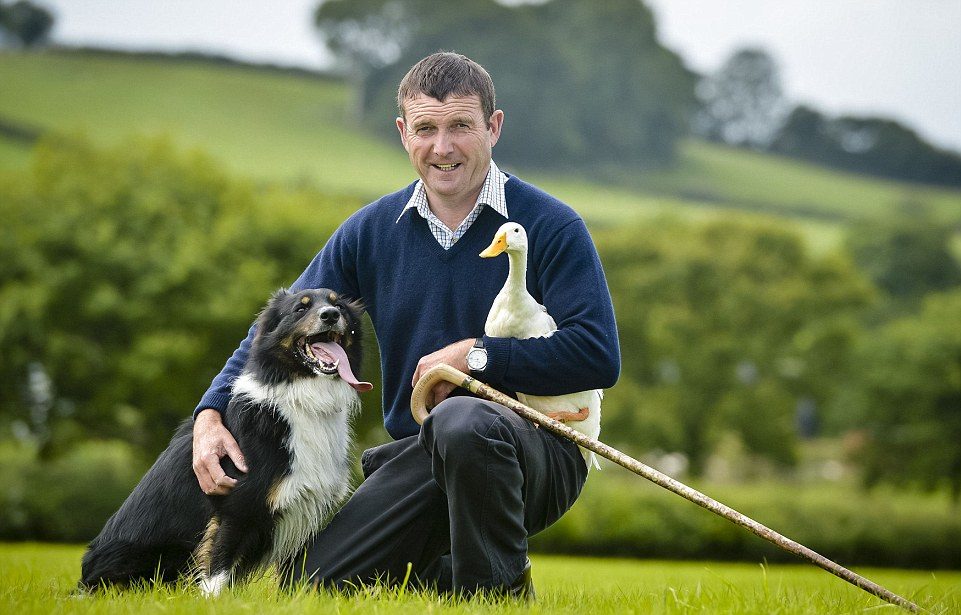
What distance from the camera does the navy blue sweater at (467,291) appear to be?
457cm

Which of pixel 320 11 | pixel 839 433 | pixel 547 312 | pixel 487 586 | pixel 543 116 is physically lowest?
pixel 839 433

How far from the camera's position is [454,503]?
4383 mm

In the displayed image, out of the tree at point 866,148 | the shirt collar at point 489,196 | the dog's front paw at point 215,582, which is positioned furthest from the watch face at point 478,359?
the tree at point 866,148

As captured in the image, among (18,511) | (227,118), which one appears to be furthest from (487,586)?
(227,118)

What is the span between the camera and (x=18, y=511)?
66.9ft

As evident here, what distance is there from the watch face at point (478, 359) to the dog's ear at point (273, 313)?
2.96 feet

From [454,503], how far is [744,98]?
82457 millimetres

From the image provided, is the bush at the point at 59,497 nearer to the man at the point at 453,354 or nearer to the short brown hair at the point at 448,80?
the man at the point at 453,354

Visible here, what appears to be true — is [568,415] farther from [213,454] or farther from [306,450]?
[213,454]

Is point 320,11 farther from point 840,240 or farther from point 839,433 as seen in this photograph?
point 839,433

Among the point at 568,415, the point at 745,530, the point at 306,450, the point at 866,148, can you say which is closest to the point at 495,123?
the point at 568,415

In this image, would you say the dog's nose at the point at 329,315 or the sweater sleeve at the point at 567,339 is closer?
the sweater sleeve at the point at 567,339

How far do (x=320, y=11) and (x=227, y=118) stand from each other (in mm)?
11085

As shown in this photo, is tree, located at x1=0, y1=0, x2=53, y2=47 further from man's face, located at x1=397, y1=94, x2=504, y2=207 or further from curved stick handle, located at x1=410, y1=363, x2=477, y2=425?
curved stick handle, located at x1=410, y1=363, x2=477, y2=425
